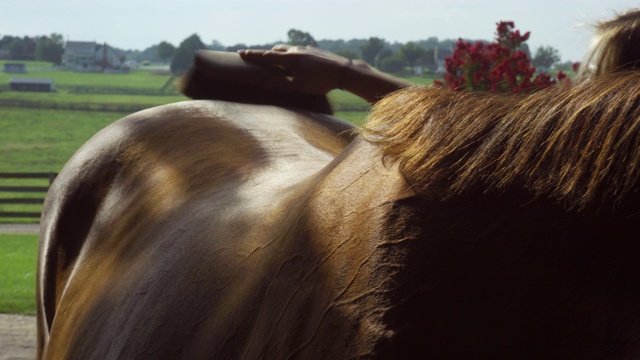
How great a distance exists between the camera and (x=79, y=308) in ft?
6.20

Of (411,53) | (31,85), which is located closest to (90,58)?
(31,85)

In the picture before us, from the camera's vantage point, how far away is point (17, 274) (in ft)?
38.8

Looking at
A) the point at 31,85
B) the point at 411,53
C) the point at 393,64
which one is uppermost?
the point at 411,53

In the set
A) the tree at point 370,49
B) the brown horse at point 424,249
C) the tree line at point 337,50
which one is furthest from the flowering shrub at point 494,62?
the tree at point 370,49

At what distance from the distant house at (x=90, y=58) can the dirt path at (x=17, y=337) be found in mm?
72773

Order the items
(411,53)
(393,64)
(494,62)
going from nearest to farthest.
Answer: (494,62)
(411,53)
(393,64)

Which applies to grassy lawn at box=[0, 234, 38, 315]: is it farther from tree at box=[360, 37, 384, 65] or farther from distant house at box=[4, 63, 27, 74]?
distant house at box=[4, 63, 27, 74]

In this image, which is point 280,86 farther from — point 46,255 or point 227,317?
point 227,317

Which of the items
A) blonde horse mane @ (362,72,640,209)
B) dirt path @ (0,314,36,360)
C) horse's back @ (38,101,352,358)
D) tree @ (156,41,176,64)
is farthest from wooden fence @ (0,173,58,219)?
tree @ (156,41,176,64)

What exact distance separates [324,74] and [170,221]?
23.3 inches

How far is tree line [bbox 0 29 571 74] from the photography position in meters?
14.1

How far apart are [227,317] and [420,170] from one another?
441 mm

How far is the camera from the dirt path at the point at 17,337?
6787 mm

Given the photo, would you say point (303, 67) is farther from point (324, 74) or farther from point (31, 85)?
point (31, 85)
